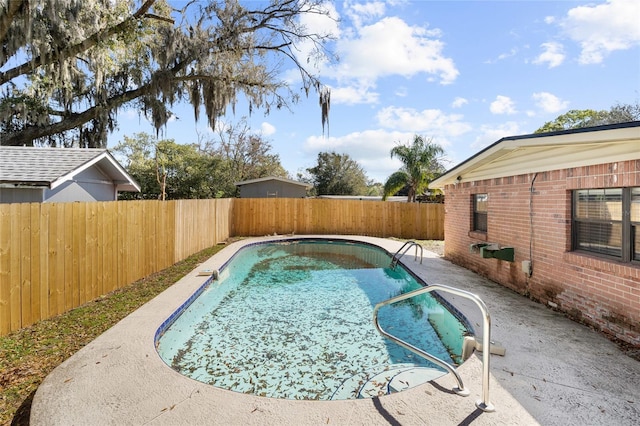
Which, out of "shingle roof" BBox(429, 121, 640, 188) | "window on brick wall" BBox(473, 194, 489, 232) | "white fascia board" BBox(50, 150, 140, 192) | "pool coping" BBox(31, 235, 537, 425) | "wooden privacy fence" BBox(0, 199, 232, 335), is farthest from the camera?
"white fascia board" BBox(50, 150, 140, 192)

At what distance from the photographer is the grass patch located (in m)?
2.85

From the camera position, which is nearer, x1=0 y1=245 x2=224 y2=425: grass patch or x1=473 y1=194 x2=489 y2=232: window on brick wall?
x1=0 y1=245 x2=224 y2=425: grass patch

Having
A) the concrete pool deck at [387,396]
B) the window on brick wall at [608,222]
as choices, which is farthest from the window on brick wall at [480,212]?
the concrete pool deck at [387,396]

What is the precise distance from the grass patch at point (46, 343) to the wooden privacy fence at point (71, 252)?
0.64ft

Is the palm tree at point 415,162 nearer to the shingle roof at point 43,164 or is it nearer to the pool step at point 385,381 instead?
the shingle roof at point 43,164

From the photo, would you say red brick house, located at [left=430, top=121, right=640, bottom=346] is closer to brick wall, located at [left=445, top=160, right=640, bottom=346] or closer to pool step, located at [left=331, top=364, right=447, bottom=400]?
brick wall, located at [left=445, top=160, right=640, bottom=346]

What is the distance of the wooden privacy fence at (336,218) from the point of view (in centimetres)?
1519

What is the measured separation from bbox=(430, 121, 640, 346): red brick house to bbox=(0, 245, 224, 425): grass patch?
5.86 m

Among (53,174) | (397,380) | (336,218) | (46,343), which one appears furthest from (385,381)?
(336,218)

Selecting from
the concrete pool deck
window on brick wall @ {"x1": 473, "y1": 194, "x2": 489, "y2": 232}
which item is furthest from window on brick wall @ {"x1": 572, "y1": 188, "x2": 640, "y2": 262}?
window on brick wall @ {"x1": 473, "y1": 194, "x2": 489, "y2": 232}

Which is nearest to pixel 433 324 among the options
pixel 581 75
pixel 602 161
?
pixel 602 161

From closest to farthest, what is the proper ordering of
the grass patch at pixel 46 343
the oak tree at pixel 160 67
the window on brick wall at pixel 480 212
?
the grass patch at pixel 46 343 < the window on brick wall at pixel 480 212 < the oak tree at pixel 160 67

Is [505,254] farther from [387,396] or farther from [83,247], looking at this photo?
[83,247]

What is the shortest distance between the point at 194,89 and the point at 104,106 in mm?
3272
